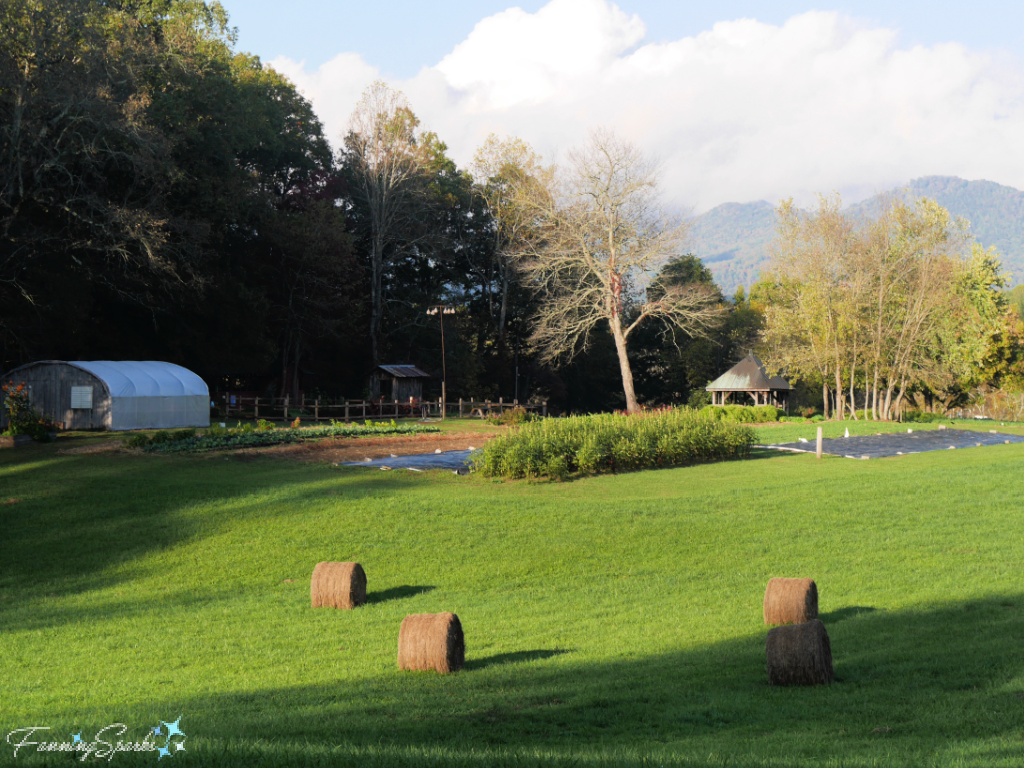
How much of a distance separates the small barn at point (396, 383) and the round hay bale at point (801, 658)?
41.5m

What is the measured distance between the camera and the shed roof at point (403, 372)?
47969 mm

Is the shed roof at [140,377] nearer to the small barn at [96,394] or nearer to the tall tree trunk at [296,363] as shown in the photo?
the small barn at [96,394]

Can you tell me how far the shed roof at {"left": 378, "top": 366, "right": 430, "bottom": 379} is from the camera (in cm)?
4797

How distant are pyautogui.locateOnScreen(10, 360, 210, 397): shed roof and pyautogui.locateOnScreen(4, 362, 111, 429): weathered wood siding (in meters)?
0.21

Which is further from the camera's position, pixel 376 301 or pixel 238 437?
pixel 376 301

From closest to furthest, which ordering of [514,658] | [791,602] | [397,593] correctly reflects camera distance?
[514,658], [791,602], [397,593]

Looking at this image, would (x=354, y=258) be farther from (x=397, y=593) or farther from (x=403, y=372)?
(x=397, y=593)

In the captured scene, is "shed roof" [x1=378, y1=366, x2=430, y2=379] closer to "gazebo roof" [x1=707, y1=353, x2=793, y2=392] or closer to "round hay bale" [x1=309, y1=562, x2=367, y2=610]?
"gazebo roof" [x1=707, y1=353, x2=793, y2=392]

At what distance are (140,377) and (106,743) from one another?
2935cm

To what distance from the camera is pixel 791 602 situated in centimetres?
935

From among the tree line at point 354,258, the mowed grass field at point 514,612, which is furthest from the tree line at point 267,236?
the mowed grass field at point 514,612

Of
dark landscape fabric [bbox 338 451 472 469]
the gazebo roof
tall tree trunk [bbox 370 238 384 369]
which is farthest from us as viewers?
tall tree trunk [bbox 370 238 384 369]

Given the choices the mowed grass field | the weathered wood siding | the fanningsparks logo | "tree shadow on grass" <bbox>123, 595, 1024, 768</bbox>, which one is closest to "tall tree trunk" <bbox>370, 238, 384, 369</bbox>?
the weathered wood siding

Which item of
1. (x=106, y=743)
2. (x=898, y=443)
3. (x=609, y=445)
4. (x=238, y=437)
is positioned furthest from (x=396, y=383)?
(x=106, y=743)
